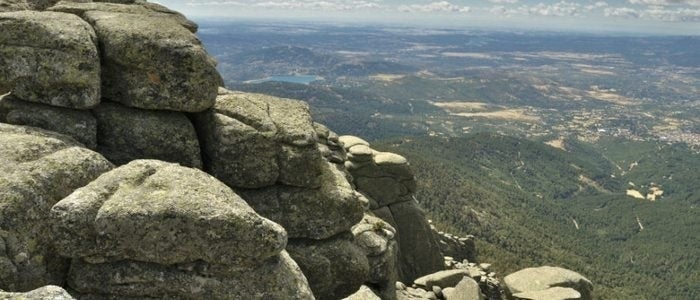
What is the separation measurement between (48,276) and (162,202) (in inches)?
189

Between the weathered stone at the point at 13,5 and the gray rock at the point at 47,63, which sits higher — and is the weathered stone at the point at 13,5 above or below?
above

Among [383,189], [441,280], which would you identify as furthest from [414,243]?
[441,280]

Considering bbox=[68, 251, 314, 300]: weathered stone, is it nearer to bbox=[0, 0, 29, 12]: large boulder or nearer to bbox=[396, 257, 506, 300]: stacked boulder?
bbox=[396, 257, 506, 300]: stacked boulder

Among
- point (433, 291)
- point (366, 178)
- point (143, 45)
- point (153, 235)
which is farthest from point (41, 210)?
point (366, 178)

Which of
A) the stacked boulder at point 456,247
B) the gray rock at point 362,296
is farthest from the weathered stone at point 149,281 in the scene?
the stacked boulder at point 456,247

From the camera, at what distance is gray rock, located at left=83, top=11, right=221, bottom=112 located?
24000mm

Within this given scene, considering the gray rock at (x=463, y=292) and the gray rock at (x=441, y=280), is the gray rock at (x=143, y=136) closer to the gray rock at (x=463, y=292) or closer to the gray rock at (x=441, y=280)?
the gray rock at (x=441, y=280)

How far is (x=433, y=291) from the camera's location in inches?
1437

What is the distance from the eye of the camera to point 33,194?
1798 centimetres

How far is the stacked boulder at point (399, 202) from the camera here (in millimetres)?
45094

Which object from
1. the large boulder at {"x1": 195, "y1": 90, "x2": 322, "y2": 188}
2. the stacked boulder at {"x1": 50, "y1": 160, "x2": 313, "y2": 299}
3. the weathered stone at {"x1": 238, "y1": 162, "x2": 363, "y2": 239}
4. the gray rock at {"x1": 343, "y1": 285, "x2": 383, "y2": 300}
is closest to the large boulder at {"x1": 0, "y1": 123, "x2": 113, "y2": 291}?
the stacked boulder at {"x1": 50, "y1": 160, "x2": 313, "y2": 299}

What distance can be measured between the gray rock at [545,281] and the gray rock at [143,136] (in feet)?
104

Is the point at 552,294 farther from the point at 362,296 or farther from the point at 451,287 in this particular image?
the point at 362,296

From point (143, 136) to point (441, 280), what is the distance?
24.1 m
